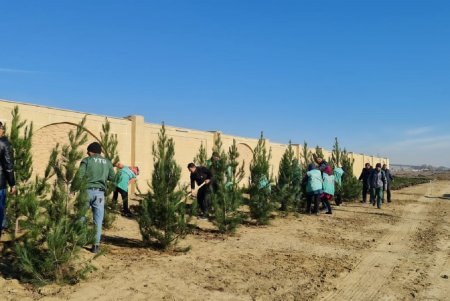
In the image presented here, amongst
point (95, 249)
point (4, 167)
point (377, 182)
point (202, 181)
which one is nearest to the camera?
point (4, 167)

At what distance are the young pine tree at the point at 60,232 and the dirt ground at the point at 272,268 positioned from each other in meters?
0.21

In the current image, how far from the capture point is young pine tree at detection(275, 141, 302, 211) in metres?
13.1

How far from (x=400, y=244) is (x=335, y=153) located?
9986 millimetres

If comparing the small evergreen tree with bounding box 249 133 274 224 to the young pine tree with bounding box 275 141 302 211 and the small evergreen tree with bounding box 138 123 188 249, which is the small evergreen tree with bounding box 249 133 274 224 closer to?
the young pine tree with bounding box 275 141 302 211

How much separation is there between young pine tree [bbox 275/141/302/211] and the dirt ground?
244 centimetres

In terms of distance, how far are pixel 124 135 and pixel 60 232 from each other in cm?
1052

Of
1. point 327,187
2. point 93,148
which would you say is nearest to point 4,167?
point 93,148

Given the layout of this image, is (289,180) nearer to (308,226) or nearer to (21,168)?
(308,226)

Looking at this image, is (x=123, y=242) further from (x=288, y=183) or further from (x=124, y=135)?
(x=124, y=135)

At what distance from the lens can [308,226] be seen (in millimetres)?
11328

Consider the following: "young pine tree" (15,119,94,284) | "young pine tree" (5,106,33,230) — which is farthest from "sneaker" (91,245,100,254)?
"young pine tree" (5,106,33,230)

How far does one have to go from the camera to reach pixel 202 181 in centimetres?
1133

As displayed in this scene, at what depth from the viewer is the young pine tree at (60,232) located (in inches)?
210

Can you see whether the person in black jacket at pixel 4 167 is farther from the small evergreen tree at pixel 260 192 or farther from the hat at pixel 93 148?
the small evergreen tree at pixel 260 192
